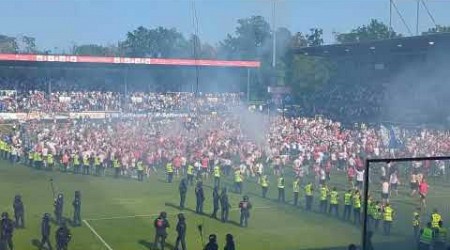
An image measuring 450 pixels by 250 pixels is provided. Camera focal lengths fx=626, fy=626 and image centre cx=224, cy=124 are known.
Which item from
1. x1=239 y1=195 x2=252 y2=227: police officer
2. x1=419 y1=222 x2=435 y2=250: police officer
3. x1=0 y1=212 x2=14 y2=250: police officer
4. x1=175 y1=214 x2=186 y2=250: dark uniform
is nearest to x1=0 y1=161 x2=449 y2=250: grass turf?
x1=239 y1=195 x2=252 y2=227: police officer

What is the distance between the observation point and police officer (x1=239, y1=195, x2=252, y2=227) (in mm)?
17781

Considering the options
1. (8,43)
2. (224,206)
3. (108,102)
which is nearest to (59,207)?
(224,206)

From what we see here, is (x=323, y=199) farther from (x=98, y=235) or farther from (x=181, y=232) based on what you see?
(x=98, y=235)

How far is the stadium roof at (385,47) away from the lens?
41297mm

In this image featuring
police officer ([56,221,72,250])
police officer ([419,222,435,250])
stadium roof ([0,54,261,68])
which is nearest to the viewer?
police officer ([419,222,435,250])

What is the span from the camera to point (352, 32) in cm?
7169

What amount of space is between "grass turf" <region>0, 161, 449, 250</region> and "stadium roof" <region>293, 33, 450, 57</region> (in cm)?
1834

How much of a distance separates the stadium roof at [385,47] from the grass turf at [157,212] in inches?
722

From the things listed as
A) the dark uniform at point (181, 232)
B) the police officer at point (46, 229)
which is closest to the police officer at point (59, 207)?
the police officer at point (46, 229)

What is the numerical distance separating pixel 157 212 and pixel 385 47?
107 feet

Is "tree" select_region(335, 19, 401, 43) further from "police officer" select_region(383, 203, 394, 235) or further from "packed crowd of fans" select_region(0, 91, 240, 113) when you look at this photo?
"police officer" select_region(383, 203, 394, 235)

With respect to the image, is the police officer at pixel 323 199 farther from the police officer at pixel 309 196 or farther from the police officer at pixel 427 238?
the police officer at pixel 427 238

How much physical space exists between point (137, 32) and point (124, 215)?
2827 inches

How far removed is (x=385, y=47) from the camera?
47.8 m
